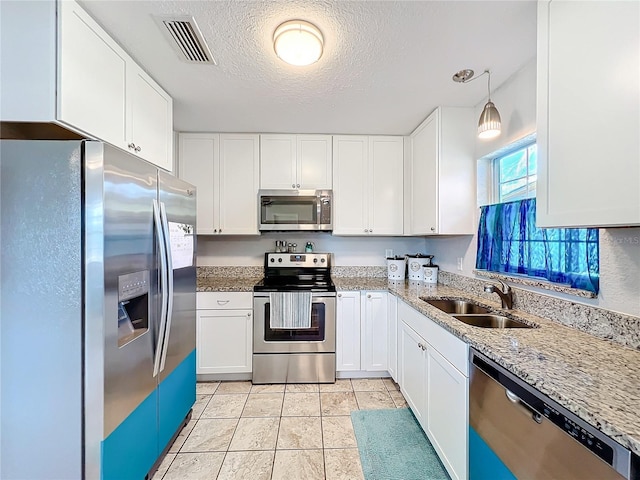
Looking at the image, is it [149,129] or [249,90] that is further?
[249,90]

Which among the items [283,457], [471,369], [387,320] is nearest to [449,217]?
[387,320]

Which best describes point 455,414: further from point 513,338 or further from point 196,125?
point 196,125

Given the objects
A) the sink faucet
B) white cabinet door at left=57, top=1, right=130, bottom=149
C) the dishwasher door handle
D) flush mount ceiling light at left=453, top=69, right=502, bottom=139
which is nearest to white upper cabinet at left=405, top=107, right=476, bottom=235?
flush mount ceiling light at left=453, top=69, right=502, bottom=139

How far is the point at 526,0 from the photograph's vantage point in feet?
4.12

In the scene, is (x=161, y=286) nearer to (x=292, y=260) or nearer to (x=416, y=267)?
(x=292, y=260)

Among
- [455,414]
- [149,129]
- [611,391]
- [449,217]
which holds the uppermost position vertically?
[149,129]

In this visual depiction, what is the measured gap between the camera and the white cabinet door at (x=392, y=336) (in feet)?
8.20

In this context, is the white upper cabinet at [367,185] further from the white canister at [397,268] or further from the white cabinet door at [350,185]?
the white canister at [397,268]

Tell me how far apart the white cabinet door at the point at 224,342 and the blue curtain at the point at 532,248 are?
2107mm

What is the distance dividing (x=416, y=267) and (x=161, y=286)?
7.88 ft

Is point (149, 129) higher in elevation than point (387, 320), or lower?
higher

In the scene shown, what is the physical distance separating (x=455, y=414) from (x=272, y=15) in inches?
84.9

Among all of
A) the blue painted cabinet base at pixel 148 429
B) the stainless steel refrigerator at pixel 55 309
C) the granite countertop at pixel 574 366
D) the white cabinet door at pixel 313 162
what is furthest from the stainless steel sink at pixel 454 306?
the stainless steel refrigerator at pixel 55 309

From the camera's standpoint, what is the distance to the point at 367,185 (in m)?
3.01
